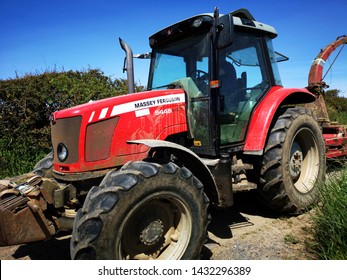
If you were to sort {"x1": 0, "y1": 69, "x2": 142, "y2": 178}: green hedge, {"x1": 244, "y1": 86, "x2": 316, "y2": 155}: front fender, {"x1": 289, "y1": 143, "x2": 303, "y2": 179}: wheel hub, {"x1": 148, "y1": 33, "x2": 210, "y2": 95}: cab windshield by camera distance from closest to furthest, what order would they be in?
{"x1": 148, "y1": 33, "x2": 210, "y2": 95}: cab windshield
{"x1": 244, "y1": 86, "x2": 316, "y2": 155}: front fender
{"x1": 289, "y1": 143, "x2": 303, "y2": 179}: wheel hub
{"x1": 0, "y1": 69, "x2": 142, "y2": 178}: green hedge

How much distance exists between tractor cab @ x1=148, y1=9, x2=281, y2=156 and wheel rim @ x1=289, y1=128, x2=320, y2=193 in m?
0.88

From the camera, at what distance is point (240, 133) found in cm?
375

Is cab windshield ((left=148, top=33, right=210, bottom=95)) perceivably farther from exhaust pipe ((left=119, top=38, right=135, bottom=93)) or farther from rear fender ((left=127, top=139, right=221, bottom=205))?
rear fender ((left=127, top=139, right=221, bottom=205))

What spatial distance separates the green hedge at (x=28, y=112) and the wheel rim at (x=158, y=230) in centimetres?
471

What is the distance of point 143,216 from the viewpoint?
8.63ft

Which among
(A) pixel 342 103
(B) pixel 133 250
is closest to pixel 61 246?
(B) pixel 133 250

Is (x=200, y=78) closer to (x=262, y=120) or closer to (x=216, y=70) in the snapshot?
(x=216, y=70)

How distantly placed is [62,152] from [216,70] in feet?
5.97

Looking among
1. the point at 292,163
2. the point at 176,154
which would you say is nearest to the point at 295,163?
the point at 292,163

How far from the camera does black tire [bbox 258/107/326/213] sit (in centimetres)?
365

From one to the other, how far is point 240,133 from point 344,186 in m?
1.26

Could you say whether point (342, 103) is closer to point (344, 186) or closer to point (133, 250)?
point (344, 186)

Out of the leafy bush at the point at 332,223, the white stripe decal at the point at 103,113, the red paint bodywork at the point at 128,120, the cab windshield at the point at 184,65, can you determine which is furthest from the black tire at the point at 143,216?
the cab windshield at the point at 184,65

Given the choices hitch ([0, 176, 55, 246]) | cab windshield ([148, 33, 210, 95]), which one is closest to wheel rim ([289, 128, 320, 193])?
cab windshield ([148, 33, 210, 95])
